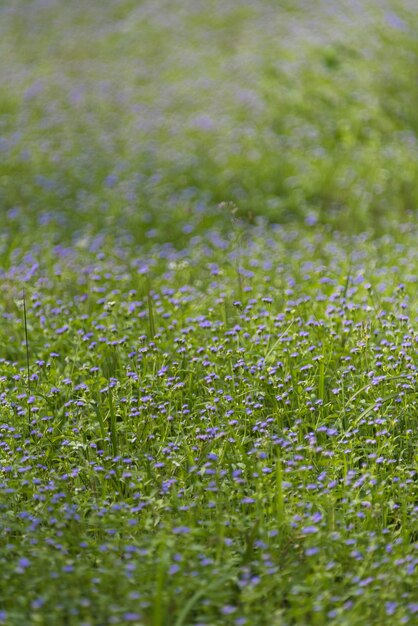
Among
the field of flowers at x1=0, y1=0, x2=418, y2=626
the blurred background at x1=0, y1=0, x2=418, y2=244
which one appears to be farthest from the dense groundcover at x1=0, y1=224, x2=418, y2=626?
the blurred background at x1=0, y1=0, x2=418, y2=244

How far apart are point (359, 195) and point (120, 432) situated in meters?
3.99

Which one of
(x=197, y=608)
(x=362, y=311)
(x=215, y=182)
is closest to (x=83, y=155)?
(x=215, y=182)

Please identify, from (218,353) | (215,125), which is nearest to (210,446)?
(218,353)

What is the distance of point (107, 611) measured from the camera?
269 centimetres

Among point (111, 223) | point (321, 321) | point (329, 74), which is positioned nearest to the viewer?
point (321, 321)

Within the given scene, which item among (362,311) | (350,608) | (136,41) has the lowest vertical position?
(136,41)

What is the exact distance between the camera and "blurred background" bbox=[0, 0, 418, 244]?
708cm

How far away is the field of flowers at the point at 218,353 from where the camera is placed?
9.44ft

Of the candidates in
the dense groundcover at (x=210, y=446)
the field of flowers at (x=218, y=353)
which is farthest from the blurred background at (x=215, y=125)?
the dense groundcover at (x=210, y=446)

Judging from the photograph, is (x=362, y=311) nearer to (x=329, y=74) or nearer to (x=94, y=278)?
(x=94, y=278)

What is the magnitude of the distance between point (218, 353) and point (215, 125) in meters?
5.18

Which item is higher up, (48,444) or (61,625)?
(61,625)

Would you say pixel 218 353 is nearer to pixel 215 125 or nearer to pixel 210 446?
pixel 210 446

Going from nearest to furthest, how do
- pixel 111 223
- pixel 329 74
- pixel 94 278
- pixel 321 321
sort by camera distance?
pixel 321 321 < pixel 94 278 < pixel 111 223 < pixel 329 74
